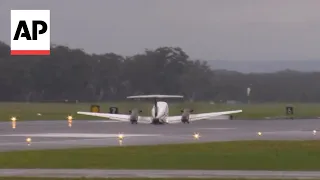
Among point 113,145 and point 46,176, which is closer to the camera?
point 46,176

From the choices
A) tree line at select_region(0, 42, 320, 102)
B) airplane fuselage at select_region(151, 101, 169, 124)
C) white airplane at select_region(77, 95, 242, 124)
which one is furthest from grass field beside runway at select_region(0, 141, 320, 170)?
tree line at select_region(0, 42, 320, 102)

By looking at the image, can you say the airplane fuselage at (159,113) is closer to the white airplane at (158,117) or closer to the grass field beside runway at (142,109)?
the white airplane at (158,117)

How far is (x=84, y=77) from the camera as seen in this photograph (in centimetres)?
14862

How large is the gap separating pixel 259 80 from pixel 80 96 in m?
30.7

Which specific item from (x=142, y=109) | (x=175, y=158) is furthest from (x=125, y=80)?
(x=175, y=158)

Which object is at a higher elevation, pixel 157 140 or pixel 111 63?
pixel 111 63

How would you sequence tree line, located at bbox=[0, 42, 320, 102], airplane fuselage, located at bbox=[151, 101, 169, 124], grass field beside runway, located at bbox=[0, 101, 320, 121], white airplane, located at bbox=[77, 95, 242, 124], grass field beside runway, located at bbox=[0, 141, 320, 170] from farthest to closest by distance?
tree line, located at bbox=[0, 42, 320, 102] → grass field beside runway, located at bbox=[0, 101, 320, 121] → white airplane, located at bbox=[77, 95, 242, 124] → airplane fuselage, located at bbox=[151, 101, 169, 124] → grass field beside runway, located at bbox=[0, 141, 320, 170]

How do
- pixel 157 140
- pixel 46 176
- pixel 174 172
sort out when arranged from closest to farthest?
pixel 46 176 < pixel 174 172 < pixel 157 140

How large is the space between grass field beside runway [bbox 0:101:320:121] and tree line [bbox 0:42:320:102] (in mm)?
4906

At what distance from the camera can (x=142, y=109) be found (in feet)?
251

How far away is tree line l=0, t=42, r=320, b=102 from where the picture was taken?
127 metres

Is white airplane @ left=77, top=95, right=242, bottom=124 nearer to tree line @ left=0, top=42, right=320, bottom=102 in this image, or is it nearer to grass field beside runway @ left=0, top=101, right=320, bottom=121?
grass field beside runway @ left=0, top=101, right=320, bottom=121

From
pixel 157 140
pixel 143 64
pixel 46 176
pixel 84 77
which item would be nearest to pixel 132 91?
pixel 143 64

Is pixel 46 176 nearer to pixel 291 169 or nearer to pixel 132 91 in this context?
pixel 291 169
